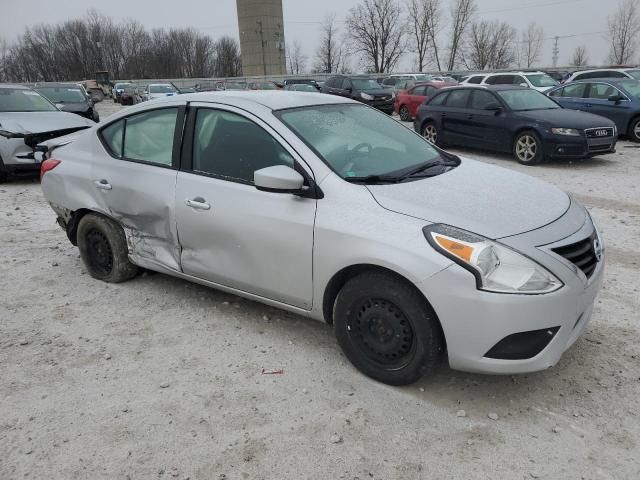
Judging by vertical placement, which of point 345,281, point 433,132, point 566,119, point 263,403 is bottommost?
point 263,403

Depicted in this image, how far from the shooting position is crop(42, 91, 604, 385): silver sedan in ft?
8.68

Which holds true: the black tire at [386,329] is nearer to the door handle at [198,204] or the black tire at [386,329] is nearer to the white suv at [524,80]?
the door handle at [198,204]

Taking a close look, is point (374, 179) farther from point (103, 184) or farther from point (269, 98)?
point (103, 184)

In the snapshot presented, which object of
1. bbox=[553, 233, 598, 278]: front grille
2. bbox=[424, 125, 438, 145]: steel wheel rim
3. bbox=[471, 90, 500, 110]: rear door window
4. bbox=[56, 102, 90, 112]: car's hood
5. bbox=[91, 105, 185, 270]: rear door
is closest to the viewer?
bbox=[553, 233, 598, 278]: front grille

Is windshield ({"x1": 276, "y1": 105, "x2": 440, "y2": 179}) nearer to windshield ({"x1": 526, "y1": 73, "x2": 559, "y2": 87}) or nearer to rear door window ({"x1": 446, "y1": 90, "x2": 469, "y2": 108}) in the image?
rear door window ({"x1": 446, "y1": 90, "x2": 469, "y2": 108})

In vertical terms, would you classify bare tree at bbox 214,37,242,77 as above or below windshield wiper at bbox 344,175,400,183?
above

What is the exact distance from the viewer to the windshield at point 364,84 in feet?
68.7

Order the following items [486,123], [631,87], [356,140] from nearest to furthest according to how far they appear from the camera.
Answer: [356,140] → [486,123] → [631,87]

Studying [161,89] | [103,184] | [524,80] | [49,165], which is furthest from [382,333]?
[161,89]

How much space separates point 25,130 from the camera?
8672 mm

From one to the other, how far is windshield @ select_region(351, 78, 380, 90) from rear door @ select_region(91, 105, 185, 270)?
1753cm

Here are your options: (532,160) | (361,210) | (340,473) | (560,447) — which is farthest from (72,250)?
(532,160)

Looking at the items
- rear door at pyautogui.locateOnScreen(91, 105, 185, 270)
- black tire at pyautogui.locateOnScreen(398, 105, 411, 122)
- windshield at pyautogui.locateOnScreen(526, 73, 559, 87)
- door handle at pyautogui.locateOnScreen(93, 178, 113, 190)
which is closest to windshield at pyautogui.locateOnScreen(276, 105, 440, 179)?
rear door at pyautogui.locateOnScreen(91, 105, 185, 270)

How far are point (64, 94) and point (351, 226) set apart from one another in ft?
51.2
